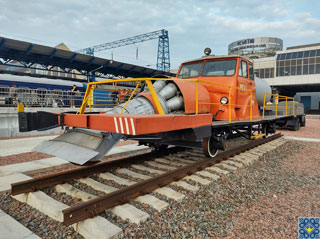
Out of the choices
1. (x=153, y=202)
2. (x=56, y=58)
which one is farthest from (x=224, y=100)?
(x=56, y=58)

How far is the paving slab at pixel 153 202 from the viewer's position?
332 cm

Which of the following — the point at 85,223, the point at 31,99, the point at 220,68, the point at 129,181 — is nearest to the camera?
the point at 85,223

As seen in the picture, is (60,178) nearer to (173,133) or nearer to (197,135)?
(173,133)

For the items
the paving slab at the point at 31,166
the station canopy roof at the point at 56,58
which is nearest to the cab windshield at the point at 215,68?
Answer: the paving slab at the point at 31,166

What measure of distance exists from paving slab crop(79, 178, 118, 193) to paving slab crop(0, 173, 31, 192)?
1285 millimetres

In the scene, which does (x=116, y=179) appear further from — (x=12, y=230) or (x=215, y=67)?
(x=215, y=67)

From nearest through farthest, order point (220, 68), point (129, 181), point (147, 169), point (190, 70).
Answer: point (129, 181)
point (147, 169)
point (220, 68)
point (190, 70)

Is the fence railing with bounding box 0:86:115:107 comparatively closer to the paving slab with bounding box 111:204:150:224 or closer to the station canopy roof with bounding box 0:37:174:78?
the station canopy roof with bounding box 0:37:174:78

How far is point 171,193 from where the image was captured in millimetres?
A: 3795

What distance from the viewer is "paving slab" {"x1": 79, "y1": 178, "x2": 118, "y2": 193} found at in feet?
12.9

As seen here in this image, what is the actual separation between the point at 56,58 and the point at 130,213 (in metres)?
22.3

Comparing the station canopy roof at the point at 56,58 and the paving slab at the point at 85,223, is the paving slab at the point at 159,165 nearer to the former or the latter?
the paving slab at the point at 85,223

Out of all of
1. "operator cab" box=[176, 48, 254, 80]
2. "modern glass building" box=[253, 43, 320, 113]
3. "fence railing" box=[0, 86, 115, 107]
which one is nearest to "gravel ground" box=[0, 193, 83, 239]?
"operator cab" box=[176, 48, 254, 80]

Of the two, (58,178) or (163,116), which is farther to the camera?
(58,178)
